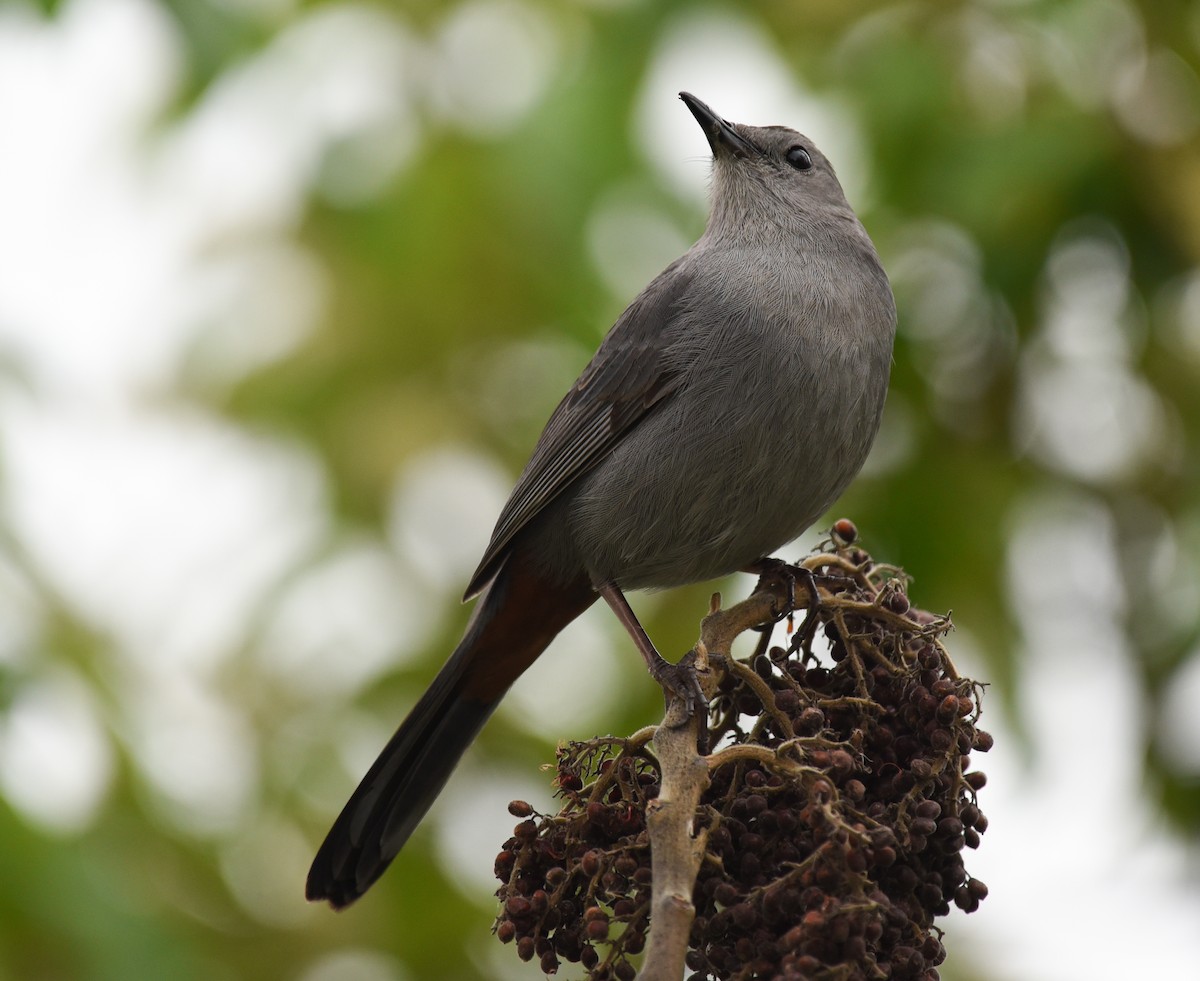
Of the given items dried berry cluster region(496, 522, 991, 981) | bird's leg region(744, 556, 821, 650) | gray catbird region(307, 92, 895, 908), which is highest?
gray catbird region(307, 92, 895, 908)

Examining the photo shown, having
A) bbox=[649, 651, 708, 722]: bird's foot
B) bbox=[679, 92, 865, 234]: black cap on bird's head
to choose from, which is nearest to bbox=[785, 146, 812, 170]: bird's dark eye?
bbox=[679, 92, 865, 234]: black cap on bird's head

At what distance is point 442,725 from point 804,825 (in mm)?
2049

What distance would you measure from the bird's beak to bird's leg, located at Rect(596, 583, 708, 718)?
1.69 meters

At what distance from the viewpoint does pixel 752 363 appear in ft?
13.5

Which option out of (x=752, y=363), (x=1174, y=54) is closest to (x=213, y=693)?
(x=752, y=363)

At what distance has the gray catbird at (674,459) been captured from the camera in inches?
159

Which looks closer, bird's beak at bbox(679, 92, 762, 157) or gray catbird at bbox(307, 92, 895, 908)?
gray catbird at bbox(307, 92, 895, 908)

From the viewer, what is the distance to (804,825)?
2500 mm

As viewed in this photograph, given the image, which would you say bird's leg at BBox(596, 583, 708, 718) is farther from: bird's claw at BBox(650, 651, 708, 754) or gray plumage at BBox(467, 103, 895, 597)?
gray plumage at BBox(467, 103, 895, 597)

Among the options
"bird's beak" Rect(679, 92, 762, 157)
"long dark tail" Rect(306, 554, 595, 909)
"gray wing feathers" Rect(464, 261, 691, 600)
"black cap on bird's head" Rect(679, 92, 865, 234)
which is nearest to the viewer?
"long dark tail" Rect(306, 554, 595, 909)

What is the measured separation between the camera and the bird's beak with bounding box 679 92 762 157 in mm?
5090

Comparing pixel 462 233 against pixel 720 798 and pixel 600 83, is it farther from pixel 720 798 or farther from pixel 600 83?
pixel 720 798

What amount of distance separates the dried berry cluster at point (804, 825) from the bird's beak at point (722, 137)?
99.5 inches

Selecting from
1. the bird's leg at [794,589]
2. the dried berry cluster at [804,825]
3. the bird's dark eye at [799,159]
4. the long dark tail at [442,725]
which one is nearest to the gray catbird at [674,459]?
the long dark tail at [442,725]
